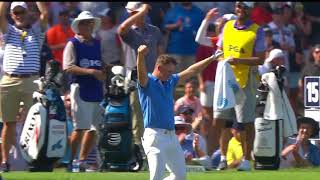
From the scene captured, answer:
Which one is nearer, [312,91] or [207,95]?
[312,91]

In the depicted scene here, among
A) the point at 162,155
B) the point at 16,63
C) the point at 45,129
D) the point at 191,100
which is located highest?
the point at 16,63

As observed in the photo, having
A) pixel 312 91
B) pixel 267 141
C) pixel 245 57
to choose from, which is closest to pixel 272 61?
pixel 312 91

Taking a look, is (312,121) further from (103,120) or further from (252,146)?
(103,120)

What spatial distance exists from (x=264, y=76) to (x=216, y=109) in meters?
0.75

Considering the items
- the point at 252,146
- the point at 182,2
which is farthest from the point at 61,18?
the point at 252,146

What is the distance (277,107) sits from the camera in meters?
17.2

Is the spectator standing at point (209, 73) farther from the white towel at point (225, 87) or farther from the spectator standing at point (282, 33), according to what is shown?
the spectator standing at point (282, 33)

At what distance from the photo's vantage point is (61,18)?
69.5 ft

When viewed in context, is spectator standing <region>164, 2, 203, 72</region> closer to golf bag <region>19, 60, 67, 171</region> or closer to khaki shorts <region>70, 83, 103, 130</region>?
khaki shorts <region>70, 83, 103, 130</region>

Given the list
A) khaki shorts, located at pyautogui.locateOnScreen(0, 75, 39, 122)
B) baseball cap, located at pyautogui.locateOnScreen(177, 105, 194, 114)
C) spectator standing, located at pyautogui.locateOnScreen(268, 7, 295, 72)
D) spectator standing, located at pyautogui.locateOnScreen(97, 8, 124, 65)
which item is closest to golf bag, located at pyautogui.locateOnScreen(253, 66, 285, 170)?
baseball cap, located at pyautogui.locateOnScreen(177, 105, 194, 114)

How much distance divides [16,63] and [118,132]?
5.09 ft

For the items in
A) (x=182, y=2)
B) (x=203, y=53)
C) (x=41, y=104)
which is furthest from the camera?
(x=182, y=2)

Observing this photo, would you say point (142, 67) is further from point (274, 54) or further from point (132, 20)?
point (274, 54)

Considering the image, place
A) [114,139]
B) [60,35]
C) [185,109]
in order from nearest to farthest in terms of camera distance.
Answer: [114,139] → [185,109] → [60,35]
